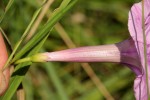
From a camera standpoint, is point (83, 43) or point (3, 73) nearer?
point (3, 73)

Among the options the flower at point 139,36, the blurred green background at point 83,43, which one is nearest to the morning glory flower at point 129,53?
the flower at point 139,36

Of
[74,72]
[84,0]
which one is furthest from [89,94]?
[84,0]

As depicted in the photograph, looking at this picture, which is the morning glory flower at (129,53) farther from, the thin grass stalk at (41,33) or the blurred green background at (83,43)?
the blurred green background at (83,43)

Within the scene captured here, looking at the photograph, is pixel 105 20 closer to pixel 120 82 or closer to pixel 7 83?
pixel 120 82

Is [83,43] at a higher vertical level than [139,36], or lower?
higher

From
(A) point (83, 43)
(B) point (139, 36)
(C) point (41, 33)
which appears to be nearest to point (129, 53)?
(B) point (139, 36)

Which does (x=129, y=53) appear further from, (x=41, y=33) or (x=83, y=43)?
(x=83, y=43)
